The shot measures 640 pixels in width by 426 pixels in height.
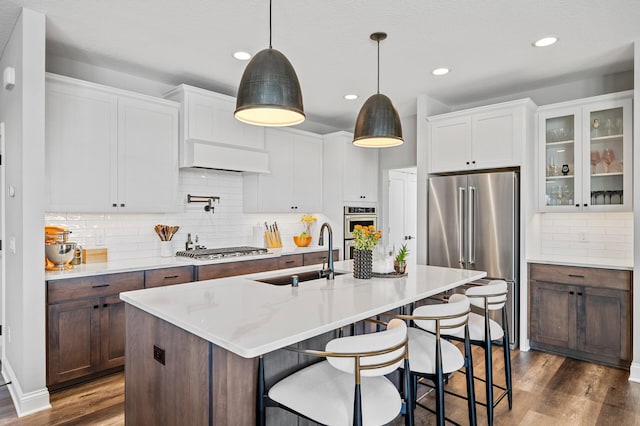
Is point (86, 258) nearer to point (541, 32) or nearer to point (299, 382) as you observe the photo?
point (299, 382)

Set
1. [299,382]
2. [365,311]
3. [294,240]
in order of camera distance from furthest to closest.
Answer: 1. [294,240]
2. [365,311]
3. [299,382]

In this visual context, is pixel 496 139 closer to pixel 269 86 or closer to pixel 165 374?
pixel 269 86

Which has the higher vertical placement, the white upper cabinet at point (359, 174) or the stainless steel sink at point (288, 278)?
the white upper cabinet at point (359, 174)

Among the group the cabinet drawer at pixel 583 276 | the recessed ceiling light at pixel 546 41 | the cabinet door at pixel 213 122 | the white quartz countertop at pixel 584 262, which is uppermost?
the recessed ceiling light at pixel 546 41

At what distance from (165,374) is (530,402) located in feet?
8.15

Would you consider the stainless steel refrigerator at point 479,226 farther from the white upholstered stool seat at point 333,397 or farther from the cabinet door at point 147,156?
the cabinet door at point 147,156

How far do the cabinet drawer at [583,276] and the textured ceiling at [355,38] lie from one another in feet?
6.25

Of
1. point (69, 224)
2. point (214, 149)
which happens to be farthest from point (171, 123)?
point (69, 224)

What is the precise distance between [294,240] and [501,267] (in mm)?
2569

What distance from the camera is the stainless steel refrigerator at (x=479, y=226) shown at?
390cm

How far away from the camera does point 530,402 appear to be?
280cm

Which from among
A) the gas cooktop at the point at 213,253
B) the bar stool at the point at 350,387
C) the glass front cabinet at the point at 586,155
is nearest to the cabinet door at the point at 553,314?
the glass front cabinet at the point at 586,155

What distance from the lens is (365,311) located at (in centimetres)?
180

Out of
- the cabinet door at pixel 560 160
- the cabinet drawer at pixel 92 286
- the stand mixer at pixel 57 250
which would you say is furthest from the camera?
the cabinet door at pixel 560 160
